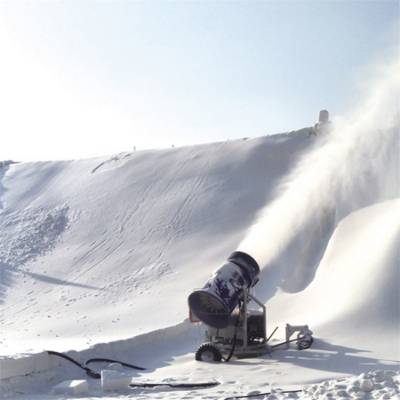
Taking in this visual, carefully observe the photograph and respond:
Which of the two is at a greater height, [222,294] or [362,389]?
[222,294]

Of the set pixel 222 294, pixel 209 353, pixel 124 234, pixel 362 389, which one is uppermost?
pixel 124 234

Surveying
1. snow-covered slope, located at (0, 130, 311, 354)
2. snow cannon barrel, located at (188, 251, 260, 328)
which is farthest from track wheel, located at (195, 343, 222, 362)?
snow-covered slope, located at (0, 130, 311, 354)

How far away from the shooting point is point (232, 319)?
10.3 metres

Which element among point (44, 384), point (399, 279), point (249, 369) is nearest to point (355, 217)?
point (399, 279)

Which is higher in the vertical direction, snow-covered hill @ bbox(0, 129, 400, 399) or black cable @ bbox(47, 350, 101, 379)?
snow-covered hill @ bbox(0, 129, 400, 399)

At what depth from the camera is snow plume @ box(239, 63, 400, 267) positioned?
1708 cm

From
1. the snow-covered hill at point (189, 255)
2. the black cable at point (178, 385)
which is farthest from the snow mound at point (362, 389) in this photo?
the black cable at point (178, 385)

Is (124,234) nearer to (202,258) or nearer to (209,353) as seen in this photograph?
(202,258)

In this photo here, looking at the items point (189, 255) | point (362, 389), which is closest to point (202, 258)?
point (189, 255)

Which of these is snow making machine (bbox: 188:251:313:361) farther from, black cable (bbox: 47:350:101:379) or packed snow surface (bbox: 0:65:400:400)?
black cable (bbox: 47:350:101:379)

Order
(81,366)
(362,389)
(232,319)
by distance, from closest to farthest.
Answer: (362,389) → (81,366) → (232,319)

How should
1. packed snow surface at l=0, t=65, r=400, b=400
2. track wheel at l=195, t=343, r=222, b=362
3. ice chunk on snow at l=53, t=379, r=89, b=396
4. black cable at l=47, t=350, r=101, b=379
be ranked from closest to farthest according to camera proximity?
ice chunk on snow at l=53, t=379, r=89, b=396
packed snow surface at l=0, t=65, r=400, b=400
black cable at l=47, t=350, r=101, b=379
track wheel at l=195, t=343, r=222, b=362

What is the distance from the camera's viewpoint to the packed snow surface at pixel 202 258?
866 centimetres

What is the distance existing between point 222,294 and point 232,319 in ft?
2.34
